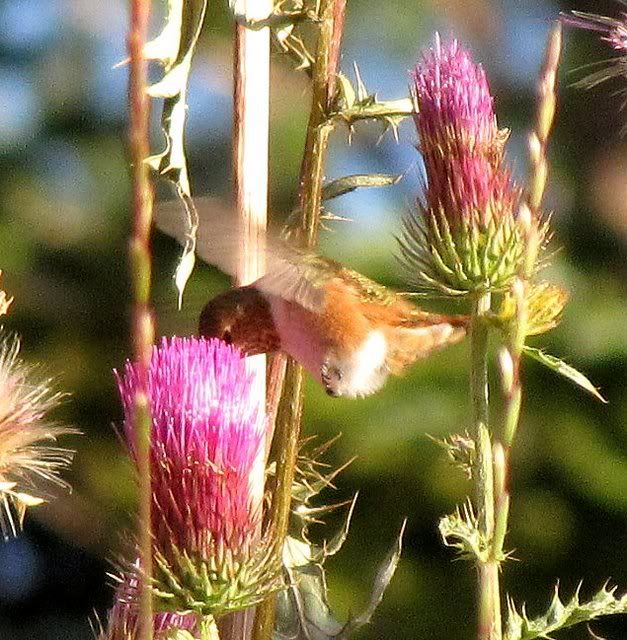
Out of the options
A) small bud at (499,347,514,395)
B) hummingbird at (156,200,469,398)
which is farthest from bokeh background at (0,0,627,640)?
small bud at (499,347,514,395)

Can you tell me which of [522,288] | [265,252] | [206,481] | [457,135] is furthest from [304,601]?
[522,288]

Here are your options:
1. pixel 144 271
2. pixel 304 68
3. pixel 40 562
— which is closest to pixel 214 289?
pixel 40 562

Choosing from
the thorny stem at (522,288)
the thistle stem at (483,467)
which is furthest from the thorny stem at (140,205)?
the thistle stem at (483,467)

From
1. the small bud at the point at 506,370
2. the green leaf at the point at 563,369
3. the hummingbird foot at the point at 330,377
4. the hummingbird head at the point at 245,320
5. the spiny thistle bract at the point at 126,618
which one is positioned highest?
the small bud at the point at 506,370

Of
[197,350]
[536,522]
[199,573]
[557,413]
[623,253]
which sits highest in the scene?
[197,350]

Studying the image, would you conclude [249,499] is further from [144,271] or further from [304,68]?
[144,271]

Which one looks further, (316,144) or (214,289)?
(214,289)

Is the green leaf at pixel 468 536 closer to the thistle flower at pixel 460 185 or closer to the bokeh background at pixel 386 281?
the thistle flower at pixel 460 185

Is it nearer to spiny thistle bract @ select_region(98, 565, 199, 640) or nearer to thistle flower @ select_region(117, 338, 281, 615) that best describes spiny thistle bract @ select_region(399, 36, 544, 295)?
thistle flower @ select_region(117, 338, 281, 615)
